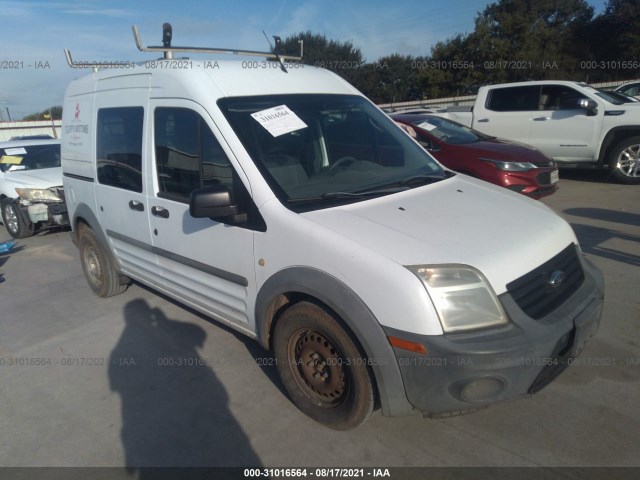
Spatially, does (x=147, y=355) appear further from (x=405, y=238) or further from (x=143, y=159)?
(x=405, y=238)

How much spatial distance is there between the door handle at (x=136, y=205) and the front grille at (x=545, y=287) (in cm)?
280

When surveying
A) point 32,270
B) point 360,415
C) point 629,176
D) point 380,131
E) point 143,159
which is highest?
point 380,131

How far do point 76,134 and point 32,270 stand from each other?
105 inches

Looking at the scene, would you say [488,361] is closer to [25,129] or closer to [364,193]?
[364,193]

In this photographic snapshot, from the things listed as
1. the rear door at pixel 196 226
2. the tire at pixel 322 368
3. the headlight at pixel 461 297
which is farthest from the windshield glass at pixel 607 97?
the tire at pixel 322 368

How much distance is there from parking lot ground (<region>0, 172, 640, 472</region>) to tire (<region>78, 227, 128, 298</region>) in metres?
0.24

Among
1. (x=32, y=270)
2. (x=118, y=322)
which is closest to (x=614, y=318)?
(x=118, y=322)

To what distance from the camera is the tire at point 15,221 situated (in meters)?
7.83

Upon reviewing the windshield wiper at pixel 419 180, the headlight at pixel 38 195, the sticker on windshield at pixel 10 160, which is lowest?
the headlight at pixel 38 195

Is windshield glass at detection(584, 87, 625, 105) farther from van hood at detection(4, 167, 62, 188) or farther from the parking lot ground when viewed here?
van hood at detection(4, 167, 62, 188)

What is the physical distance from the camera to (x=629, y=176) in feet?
28.8

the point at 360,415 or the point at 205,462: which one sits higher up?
the point at 360,415

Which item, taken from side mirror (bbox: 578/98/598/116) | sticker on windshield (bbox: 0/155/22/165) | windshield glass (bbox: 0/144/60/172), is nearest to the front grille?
side mirror (bbox: 578/98/598/116)

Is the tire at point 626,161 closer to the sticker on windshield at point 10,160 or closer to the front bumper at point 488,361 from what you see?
the front bumper at point 488,361
